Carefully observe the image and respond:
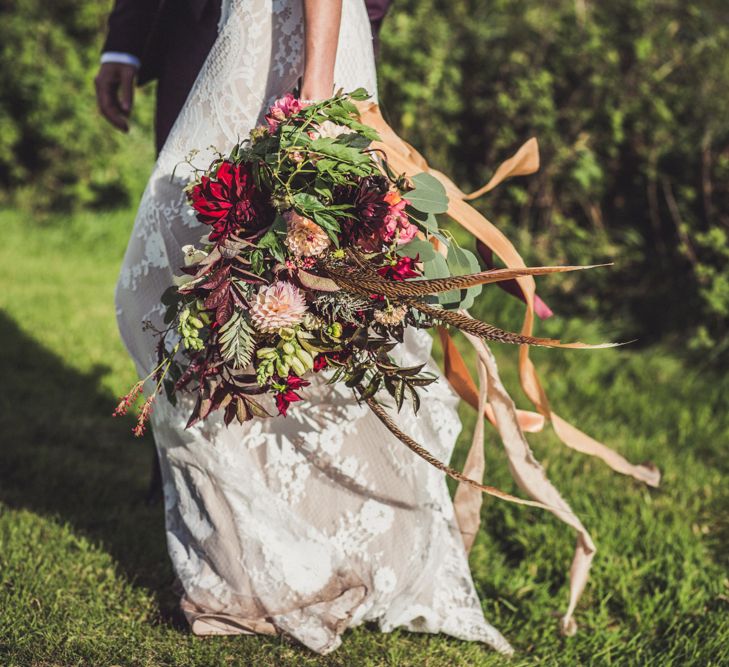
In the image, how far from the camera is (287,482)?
2.09 m

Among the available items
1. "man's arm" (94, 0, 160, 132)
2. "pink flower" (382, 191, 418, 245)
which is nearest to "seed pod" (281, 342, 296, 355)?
"pink flower" (382, 191, 418, 245)

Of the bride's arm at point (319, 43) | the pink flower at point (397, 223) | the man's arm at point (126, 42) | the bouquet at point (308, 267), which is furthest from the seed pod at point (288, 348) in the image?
the man's arm at point (126, 42)

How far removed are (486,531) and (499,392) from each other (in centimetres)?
92

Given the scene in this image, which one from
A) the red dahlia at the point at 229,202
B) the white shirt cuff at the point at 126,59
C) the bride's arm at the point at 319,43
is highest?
the white shirt cuff at the point at 126,59

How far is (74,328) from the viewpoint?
4.32 m

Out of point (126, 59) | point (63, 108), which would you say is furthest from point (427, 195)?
point (63, 108)

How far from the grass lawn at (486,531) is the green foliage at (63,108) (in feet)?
6.28

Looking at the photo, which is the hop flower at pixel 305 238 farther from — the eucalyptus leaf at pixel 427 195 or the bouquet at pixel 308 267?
the eucalyptus leaf at pixel 427 195

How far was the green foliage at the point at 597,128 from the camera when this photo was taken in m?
4.41

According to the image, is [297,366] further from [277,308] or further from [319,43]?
[319,43]

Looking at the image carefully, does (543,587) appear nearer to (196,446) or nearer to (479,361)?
(479,361)

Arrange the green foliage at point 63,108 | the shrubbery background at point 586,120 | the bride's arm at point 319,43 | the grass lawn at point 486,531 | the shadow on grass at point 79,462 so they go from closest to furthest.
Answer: the bride's arm at point 319,43 < the grass lawn at point 486,531 < the shadow on grass at point 79,462 < the shrubbery background at point 586,120 < the green foliage at point 63,108

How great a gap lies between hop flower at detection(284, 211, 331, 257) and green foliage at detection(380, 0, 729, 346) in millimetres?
2916

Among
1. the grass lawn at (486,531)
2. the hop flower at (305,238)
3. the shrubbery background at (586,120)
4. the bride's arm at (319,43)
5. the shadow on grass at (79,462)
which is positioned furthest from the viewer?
the shrubbery background at (586,120)
